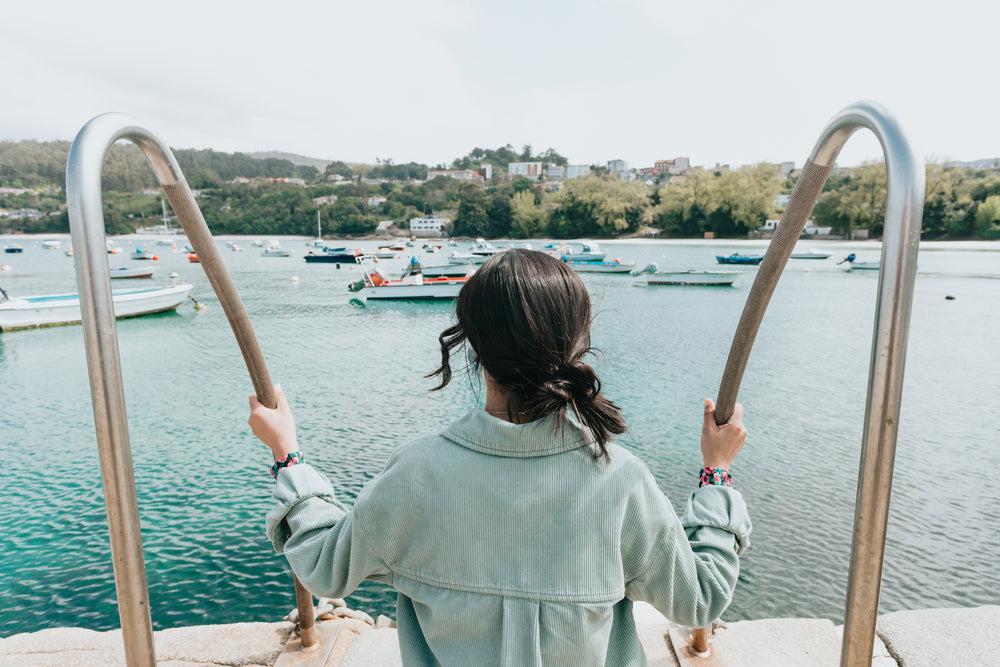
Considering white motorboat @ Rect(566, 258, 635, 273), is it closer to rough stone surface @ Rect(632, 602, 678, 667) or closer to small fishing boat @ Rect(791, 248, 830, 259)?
small fishing boat @ Rect(791, 248, 830, 259)

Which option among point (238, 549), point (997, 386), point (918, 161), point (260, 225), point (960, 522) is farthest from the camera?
point (260, 225)

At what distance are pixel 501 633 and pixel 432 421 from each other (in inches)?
345

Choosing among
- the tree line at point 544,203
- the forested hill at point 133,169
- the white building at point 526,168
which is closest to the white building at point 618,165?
the white building at point 526,168

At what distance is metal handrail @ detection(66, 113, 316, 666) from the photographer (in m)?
0.82

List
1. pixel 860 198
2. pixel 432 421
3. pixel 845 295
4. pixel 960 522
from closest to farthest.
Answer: pixel 960 522 → pixel 432 421 → pixel 845 295 → pixel 860 198

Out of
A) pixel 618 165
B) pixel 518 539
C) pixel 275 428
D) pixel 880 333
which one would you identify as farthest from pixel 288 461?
pixel 618 165

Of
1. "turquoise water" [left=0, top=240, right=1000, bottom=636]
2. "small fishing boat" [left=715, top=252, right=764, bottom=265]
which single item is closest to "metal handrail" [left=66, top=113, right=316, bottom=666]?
"turquoise water" [left=0, top=240, right=1000, bottom=636]

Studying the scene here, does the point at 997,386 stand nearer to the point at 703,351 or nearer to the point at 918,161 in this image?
the point at 703,351

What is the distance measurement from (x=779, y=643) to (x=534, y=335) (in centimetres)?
257

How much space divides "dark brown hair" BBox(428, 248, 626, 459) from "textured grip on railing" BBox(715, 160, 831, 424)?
40cm

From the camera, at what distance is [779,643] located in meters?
2.70

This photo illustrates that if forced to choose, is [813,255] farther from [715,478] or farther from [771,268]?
[715,478]

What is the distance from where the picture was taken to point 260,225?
91375 mm

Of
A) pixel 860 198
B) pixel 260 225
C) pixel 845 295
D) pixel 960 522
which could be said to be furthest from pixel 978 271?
pixel 260 225
